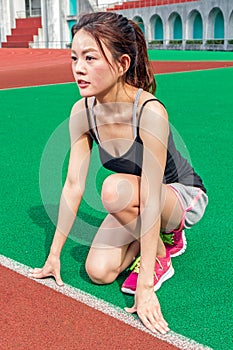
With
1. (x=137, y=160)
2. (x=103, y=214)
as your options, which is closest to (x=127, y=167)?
(x=137, y=160)

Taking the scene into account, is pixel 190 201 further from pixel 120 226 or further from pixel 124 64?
pixel 124 64

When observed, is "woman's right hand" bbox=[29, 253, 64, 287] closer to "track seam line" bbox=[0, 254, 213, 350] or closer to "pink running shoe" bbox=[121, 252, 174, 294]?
"track seam line" bbox=[0, 254, 213, 350]

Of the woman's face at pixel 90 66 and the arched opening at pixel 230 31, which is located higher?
the arched opening at pixel 230 31

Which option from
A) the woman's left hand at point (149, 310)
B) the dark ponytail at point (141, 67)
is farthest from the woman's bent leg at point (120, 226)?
the dark ponytail at point (141, 67)

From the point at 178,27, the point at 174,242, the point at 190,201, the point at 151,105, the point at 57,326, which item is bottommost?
the point at 57,326

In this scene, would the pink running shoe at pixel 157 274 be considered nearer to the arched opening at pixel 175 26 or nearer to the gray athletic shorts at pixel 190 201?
the gray athletic shorts at pixel 190 201

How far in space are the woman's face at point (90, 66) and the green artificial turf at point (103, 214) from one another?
589mm

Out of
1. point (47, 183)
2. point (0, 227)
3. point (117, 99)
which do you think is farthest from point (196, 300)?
point (47, 183)

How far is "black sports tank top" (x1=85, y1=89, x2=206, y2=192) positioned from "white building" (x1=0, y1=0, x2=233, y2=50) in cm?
2739

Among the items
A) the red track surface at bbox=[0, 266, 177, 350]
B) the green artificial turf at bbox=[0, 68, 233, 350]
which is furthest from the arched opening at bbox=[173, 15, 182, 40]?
the red track surface at bbox=[0, 266, 177, 350]

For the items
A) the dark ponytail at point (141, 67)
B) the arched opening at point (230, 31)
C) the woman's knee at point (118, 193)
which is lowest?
the woman's knee at point (118, 193)

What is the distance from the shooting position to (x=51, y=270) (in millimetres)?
3270

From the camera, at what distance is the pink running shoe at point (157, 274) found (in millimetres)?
3117

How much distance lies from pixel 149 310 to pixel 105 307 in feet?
0.94
